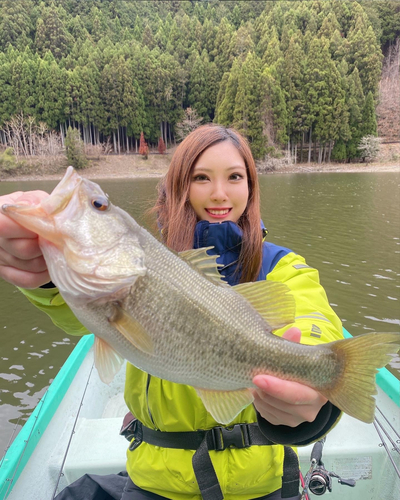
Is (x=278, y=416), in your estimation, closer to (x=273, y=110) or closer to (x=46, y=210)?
(x=46, y=210)

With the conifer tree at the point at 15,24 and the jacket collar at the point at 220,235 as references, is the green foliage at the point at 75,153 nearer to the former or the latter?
the conifer tree at the point at 15,24

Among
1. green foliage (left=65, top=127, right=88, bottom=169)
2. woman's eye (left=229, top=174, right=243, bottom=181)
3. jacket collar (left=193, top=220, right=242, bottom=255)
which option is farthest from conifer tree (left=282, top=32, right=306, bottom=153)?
jacket collar (left=193, top=220, right=242, bottom=255)

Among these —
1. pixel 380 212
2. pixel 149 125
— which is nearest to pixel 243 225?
pixel 380 212

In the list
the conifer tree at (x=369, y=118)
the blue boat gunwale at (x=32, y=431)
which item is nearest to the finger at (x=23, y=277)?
the blue boat gunwale at (x=32, y=431)

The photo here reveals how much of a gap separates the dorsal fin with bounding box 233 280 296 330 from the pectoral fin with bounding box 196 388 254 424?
1.21 feet

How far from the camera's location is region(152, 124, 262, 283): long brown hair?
8.13 ft

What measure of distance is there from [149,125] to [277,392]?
68.9 m

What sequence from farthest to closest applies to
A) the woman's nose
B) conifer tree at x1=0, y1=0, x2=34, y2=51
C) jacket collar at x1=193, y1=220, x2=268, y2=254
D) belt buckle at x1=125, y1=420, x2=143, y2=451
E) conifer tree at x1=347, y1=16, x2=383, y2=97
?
conifer tree at x1=0, y1=0, x2=34, y2=51, conifer tree at x1=347, y1=16, x2=383, y2=97, the woman's nose, jacket collar at x1=193, y1=220, x2=268, y2=254, belt buckle at x1=125, y1=420, x2=143, y2=451

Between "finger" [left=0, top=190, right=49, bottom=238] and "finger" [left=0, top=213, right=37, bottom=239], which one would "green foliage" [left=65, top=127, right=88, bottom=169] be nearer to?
"finger" [left=0, top=190, right=49, bottom=238]

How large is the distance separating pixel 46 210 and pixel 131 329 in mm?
601

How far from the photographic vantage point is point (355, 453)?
3059mm

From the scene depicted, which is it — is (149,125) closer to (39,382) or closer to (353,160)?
(353,160)

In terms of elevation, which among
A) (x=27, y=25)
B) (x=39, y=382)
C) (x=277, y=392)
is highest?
(x=27, y=25)

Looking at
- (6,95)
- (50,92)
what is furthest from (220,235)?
(6,95)
